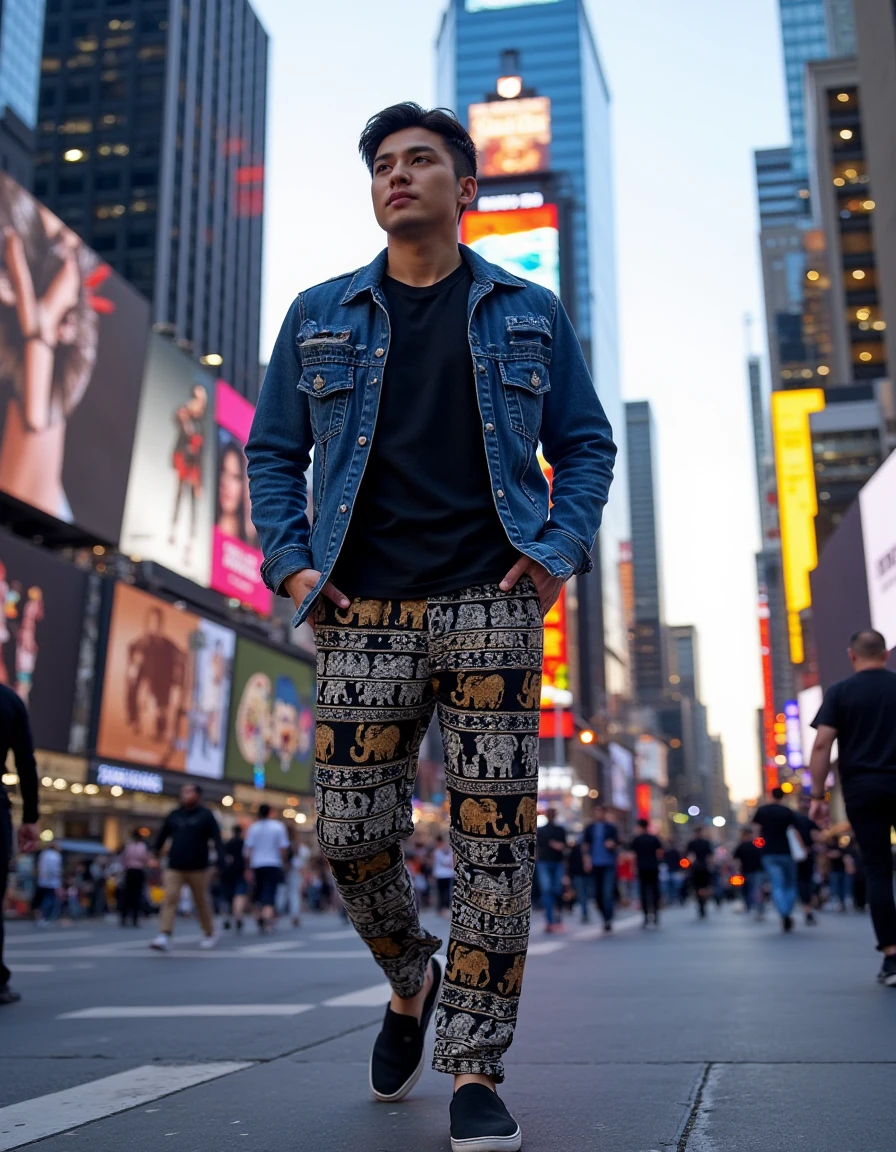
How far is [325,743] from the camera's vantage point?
297cm

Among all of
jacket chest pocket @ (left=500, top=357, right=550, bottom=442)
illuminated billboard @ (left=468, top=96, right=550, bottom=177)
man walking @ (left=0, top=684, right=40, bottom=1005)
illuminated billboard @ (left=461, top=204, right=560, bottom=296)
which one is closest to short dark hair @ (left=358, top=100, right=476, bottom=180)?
jacket chest pocket @ (left=500, top=357, right=550, bottom=442)

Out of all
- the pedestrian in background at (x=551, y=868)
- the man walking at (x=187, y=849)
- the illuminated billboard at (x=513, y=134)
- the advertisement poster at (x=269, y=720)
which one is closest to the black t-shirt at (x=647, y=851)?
the pedestrian in background at (x=551, y=868)

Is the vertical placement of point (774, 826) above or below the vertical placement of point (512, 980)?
above

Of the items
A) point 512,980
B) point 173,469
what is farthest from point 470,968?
point 173,469

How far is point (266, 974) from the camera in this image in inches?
338

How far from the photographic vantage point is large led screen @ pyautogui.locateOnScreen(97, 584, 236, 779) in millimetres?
44250

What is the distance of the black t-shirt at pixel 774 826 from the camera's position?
15.2 meters

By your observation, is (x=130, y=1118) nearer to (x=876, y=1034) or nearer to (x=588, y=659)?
(x=876, y=1034)

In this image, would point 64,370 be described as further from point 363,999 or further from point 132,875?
point 363,999

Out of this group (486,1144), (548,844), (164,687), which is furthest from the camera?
(164,687)

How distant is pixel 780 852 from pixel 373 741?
44.3ft

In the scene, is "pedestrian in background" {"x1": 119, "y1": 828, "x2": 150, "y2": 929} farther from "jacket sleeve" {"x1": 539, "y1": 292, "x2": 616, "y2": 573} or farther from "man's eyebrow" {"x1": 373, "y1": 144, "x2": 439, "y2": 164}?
"man's eyebrow" {"x1": 373, "y1": 144, "x2": 439, "y2": 164}

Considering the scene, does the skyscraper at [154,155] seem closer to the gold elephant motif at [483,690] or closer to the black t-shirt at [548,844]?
the black t-shirt at [548,844]

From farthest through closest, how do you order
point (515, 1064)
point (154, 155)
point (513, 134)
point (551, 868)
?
point (513, 134) → point (154, 155) → point (551, 868) → point (515, 1064)
